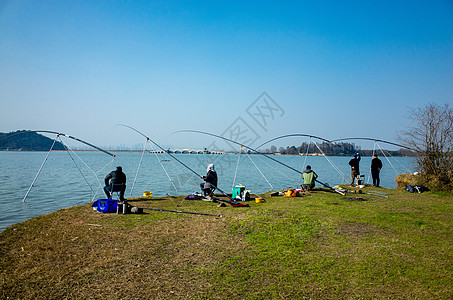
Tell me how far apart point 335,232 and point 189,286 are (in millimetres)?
4611

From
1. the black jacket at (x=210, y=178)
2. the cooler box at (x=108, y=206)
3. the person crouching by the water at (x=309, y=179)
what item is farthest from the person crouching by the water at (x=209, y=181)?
the person crouching by the water at (x=309, y=179)

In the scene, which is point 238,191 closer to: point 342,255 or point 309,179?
point 309,179

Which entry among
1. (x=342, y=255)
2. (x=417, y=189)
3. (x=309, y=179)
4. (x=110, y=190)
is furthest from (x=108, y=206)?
(x=417, y=189)

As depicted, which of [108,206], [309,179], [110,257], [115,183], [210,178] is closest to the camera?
[110,257]

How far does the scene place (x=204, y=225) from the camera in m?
8.29

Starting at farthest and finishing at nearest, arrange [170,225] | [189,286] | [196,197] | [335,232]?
[196,197] < [170,225] < [335,232] < [189,286]

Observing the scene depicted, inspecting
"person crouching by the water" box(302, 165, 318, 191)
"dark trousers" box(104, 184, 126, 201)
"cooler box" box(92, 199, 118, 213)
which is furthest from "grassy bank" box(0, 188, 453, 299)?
"person crouching by the water" box(302, 165, 318, 191)

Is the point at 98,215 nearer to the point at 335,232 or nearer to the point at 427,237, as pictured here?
the point at 335,232

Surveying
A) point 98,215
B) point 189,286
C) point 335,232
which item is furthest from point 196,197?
point 189,286

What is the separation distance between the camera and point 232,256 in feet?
19.4

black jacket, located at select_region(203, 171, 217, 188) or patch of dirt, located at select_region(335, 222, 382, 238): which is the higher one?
black jacket, located at select_region(203, 171, 217, 188)

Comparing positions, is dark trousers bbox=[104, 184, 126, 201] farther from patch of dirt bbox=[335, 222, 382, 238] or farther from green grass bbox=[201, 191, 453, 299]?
patch of dirt bbox=[335, 222, 382, 238]

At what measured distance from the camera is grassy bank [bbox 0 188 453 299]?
4.52m

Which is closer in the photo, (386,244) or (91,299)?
(91,299)
